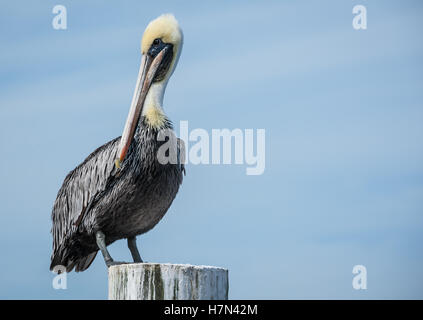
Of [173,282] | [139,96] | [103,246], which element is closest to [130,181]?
[103,246]

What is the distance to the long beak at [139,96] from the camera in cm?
865

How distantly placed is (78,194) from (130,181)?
2.95 ft

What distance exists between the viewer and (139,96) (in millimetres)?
9102

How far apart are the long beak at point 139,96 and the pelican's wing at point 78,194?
0.27m

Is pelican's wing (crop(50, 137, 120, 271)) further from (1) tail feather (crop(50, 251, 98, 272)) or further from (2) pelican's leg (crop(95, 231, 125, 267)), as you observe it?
(2) pelican's leg (crop(95, 231, 125, 267))

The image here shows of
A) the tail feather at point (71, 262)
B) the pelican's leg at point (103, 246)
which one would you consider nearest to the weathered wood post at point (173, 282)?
the pelican's leg at point (103, 246)

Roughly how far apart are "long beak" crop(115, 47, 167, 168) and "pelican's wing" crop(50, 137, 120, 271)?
27cm

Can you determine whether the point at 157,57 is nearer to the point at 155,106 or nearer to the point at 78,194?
the point at 155,106

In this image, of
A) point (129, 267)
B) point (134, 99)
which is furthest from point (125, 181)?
point (129, 267)

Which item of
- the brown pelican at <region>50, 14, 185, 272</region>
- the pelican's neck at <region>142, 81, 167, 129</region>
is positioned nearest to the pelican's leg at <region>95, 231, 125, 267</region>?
the brown pelican at <region>50, 14, 185, 272</region>

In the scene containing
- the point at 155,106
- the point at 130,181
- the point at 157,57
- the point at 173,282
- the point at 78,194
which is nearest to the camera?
the point at 173,282
